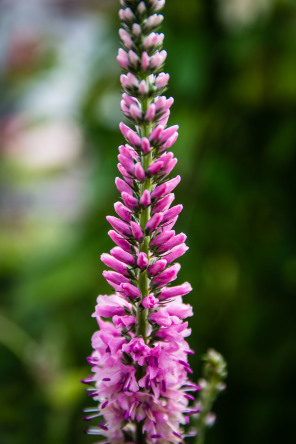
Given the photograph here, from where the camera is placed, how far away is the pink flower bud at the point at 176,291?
56 centimetres

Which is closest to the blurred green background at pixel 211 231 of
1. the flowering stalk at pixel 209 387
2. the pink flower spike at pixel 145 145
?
the flowering stalk at pixel 209 387

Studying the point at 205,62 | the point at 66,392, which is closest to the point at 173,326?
the point at 66,392

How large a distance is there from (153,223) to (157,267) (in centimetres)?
5

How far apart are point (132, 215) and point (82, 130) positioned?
5.51ft

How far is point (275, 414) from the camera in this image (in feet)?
5.25

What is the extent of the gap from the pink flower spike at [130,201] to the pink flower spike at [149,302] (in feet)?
0.31

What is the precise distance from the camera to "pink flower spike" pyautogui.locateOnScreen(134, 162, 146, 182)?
0.53 m

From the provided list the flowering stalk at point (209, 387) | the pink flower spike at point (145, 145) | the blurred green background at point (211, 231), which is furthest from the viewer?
the blurred green background at point (211, 231)

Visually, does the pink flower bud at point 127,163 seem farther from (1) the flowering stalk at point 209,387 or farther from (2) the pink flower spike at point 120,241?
(1) the flowering stalk at point 209,387

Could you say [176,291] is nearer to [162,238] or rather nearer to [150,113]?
[162,238]

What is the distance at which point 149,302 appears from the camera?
54 cm

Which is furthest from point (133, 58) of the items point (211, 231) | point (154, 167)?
point (211, 231)

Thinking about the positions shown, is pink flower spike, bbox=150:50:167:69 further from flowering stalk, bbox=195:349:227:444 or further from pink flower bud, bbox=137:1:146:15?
flowering stalk, bbox=195:349:227:444

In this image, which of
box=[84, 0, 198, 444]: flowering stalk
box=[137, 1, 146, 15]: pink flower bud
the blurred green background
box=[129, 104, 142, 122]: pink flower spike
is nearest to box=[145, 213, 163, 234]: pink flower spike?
box=[84, 0, 198, 444]: flowering stalk
